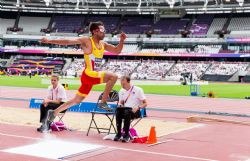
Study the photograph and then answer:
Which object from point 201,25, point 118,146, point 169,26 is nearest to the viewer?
point 118,146

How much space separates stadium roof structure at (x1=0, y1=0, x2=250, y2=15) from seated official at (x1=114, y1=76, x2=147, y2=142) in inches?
2379

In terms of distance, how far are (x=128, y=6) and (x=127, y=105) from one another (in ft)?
224

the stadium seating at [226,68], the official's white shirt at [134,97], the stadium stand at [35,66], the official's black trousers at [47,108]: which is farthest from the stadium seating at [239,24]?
the official's white shirt at [134,97]

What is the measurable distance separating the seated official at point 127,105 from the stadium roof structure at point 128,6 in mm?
60439

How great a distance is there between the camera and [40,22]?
85.9 metres

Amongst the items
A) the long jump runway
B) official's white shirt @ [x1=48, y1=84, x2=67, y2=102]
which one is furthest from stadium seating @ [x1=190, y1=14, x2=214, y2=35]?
official's white shirt @ [x1=48, y1=84, x2=67, y2=102]

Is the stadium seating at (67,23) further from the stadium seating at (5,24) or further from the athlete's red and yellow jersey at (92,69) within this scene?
the athlete's red and yellow jersey at (92,69)

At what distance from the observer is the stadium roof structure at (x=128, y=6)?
232 feet

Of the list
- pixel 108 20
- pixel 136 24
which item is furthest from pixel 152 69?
pixel 108 20

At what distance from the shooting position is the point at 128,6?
77688 millimetres

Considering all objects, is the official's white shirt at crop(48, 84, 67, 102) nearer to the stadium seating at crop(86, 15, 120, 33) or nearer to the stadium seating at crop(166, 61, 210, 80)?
the stadium seating at crop(166, 61, 210, 80)

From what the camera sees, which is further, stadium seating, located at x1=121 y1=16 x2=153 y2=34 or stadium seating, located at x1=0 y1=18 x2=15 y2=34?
stadium seating, located at x1=0 y1=18 x2=15 y2=34

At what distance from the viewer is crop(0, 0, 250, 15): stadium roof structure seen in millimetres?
70694

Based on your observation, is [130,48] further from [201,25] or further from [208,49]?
[208,49]
